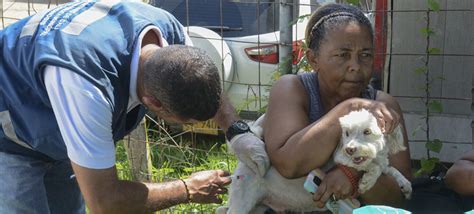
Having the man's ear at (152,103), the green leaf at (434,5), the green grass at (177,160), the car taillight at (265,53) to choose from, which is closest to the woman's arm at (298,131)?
the man's ear at (152,103)

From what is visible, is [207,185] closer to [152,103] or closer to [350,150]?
[152,103]

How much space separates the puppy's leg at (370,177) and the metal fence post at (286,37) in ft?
4.50

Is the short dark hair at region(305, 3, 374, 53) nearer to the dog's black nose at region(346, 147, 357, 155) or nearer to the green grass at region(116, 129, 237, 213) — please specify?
the dog's black nose at region(346, 147, 357, 155)

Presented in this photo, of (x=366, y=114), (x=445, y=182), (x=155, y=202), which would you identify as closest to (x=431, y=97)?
(x=445, y=182)

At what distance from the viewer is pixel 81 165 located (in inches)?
86.4

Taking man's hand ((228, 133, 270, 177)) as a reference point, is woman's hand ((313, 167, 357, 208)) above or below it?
below

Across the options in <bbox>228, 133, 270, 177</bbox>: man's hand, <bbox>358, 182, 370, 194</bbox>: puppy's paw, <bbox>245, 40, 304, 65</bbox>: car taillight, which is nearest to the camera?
<bbox>358, 182, 370, 194</bbox>: puppy's paw

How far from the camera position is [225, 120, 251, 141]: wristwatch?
Answer: 8.59 feet

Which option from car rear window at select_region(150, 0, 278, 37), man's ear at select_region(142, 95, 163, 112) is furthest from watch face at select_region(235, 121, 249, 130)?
car rear window at select_region(150, 0, 278, 37)

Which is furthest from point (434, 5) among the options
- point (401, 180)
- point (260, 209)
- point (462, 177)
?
point (260, 209)

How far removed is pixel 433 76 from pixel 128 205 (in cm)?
190

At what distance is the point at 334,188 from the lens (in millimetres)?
2289

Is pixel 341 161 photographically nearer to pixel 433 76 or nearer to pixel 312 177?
pixel 312 177

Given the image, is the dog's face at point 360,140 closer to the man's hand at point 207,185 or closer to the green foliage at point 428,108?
the man's hand at point 207,185
